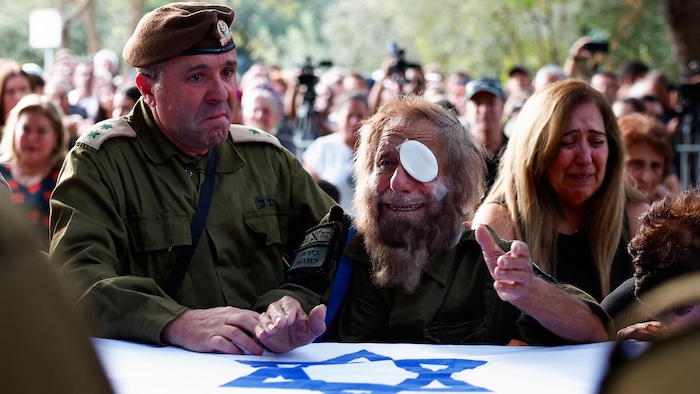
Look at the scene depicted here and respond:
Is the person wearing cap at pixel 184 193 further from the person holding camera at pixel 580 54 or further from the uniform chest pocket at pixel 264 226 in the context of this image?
the person holding camera at pixel 580 54

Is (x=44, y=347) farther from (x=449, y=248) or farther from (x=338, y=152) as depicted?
(x=338, y=152)

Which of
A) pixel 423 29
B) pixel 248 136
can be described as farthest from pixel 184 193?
pixel 423 29

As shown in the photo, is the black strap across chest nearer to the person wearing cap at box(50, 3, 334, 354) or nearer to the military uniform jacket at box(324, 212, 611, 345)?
the person wearing cap at box(50, 3, 334, 354)

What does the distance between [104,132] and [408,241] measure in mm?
1120

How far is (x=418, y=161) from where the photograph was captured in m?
3.38

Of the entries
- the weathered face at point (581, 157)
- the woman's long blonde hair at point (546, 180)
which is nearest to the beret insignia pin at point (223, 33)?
the woman's long blonde hair at point (546, 180)

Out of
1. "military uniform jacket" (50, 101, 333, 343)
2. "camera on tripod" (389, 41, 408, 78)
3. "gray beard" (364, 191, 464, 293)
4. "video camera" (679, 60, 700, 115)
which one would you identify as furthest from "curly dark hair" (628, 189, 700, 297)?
"video camera" (679, 60, 700, 115)

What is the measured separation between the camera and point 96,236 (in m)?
3.22

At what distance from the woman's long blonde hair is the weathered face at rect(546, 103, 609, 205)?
3 centimetres

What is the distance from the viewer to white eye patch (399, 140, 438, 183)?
336 centimetres

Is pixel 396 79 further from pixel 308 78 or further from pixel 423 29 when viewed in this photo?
pixel 423 29

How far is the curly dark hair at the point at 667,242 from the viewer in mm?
3039

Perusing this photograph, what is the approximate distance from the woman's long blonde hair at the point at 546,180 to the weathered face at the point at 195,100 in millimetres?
1435

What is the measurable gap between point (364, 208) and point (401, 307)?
0.37 meters
